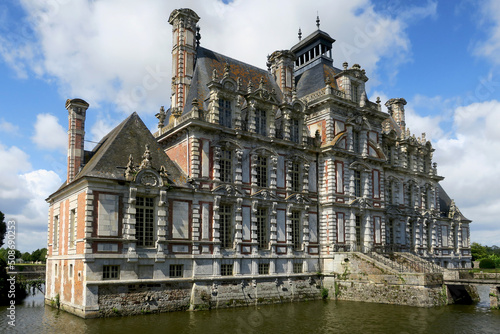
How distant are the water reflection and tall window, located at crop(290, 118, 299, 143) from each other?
39.9 feet

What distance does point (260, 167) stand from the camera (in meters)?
30.6

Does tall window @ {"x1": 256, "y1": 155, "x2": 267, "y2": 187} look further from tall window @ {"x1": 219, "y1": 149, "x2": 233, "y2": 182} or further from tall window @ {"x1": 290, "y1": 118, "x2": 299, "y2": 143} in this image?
tall window @ {"x1": 290, "y1": 118, "x2": 299, "y2": 143}

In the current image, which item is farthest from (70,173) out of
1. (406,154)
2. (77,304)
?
(406,154)

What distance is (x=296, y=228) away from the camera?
107 feet

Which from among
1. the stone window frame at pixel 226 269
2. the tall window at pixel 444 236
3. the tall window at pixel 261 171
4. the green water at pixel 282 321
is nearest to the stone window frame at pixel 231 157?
the tall window at pixel 261 171

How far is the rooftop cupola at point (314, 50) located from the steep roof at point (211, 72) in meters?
5.37

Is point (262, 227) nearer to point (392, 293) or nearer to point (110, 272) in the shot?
point (392, 293)

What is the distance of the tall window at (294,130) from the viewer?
108 feet

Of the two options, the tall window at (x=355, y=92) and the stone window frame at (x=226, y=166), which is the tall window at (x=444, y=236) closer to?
the tall window at (x=355, y=92)

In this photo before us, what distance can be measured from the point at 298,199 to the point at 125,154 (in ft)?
42.3

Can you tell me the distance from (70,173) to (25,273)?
2166 cm

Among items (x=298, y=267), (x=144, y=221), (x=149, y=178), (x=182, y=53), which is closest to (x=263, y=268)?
(x=298, y=267)

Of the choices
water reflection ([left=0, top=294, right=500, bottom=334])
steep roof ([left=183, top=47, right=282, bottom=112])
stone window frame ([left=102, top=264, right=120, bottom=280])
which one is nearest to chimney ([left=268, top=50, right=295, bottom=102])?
steep roof ([left=183, top=47, right=282, bottom=112])

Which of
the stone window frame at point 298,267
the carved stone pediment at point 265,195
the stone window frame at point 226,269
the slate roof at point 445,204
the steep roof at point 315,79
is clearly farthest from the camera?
the slate roof at point 445,204
